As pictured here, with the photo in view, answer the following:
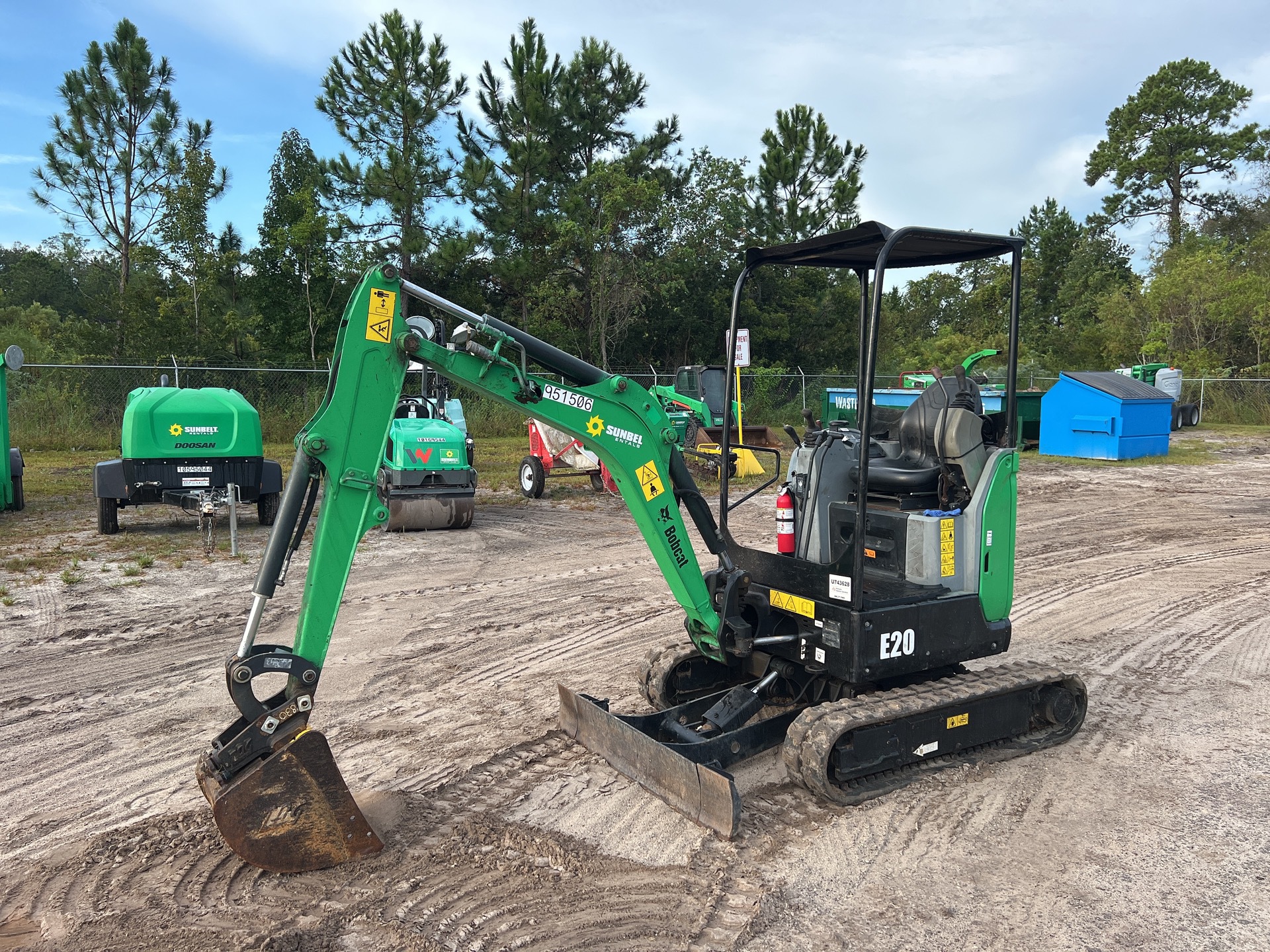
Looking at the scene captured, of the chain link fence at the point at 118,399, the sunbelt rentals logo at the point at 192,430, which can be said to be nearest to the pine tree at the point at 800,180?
the chain link fence at the point at 118,399

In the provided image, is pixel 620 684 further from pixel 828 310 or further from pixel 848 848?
pixel 828 310

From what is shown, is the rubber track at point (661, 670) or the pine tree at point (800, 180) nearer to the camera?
the rubber track at point (661, 670)

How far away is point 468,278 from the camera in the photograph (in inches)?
1062

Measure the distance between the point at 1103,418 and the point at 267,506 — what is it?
16.9 meters

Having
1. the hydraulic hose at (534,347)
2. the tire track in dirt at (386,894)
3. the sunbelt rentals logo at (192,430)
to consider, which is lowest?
the tire track in dirt at (386,894)

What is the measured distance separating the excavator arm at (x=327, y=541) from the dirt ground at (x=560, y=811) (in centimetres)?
22

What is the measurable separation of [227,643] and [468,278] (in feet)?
69.8

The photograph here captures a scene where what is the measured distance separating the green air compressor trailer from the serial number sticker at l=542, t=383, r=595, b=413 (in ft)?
A: 24.4

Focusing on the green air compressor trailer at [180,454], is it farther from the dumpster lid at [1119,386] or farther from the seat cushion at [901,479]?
the dumpster lid at [1119,386]

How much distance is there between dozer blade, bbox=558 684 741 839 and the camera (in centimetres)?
404

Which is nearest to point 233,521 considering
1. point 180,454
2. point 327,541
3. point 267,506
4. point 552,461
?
point 180,454

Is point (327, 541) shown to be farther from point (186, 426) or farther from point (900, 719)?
point (186, 426)

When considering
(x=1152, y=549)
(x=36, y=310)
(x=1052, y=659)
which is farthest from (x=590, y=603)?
(x=36, y=310)

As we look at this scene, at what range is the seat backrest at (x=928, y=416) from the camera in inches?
203
